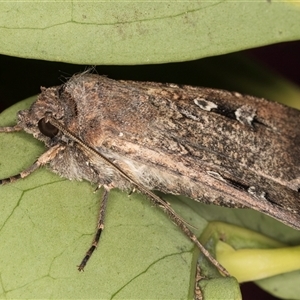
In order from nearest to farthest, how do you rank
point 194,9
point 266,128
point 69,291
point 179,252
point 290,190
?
point 69,291, point 194,9, point 179,252, point 290,190, point 266,128

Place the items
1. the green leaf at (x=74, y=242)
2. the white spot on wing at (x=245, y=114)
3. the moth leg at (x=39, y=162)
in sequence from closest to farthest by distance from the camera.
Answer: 1. the green leaf at (x=74, y=242)
2. the moth leg at (x=39, y=162)
3. the white spot on wing at (x=245, y=114)

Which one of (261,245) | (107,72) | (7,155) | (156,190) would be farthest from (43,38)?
(261,245)

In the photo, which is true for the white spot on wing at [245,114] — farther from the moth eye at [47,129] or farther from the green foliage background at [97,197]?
the moth eye at [47,129]

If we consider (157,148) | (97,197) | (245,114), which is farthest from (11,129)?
(245,114)

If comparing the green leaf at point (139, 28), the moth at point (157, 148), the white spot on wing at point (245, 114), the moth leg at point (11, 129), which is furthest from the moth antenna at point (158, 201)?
the white spot on wing at point (245, 114)

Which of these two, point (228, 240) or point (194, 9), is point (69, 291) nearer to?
point (228, 240)
